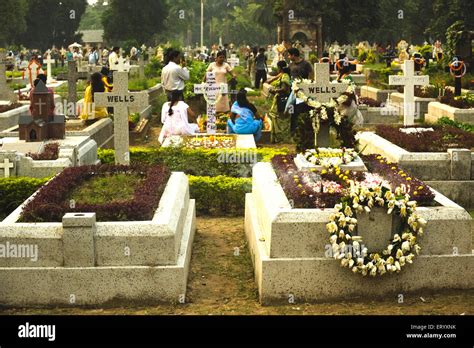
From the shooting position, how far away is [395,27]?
6750 centimetres

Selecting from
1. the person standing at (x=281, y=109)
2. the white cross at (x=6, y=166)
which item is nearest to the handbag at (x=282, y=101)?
the person standing at (x=281, y=109)

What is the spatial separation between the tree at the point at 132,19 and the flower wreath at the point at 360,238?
6023 centimetres

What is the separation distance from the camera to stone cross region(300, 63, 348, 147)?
10.3 metres

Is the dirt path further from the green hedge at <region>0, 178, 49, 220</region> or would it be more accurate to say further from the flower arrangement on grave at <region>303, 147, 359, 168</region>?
the green hedge at <region>0, 178, 49, 220</region>

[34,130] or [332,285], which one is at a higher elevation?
[34,130]

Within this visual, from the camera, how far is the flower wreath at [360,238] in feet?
23.8

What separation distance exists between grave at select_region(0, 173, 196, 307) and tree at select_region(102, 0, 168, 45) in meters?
60.2

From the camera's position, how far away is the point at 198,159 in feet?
39.9

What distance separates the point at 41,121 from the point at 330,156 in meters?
4.61

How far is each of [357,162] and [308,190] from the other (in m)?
1.40

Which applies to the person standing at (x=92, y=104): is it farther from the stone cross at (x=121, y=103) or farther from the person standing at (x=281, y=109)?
the stone cross at (x=121, y=103)

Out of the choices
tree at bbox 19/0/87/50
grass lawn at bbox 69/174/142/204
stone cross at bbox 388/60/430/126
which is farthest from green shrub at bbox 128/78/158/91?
tree at bbox 19/0/87/50

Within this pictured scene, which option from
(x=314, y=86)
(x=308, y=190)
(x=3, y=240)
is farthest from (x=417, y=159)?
(x=3, y=240)

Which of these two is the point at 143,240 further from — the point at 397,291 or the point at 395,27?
the point at 395,27
